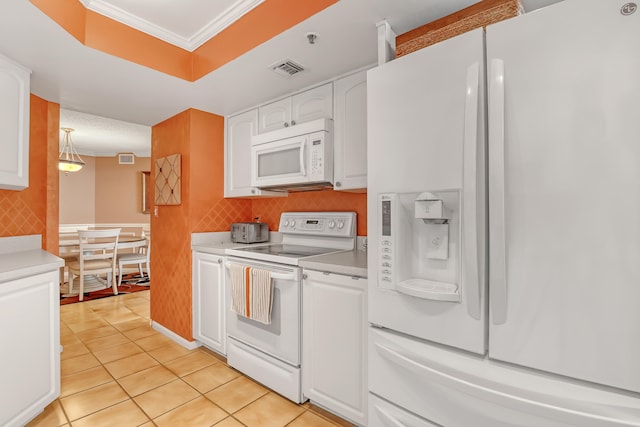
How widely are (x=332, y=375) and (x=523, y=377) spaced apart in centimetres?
108

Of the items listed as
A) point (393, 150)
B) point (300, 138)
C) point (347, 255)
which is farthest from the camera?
point (300, 138)

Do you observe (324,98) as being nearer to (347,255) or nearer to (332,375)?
(347,255)

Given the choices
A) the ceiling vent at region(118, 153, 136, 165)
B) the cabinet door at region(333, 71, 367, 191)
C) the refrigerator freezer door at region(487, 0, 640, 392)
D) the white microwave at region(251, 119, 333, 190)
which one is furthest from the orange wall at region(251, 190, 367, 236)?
the ceiling vent at region(118, 153, 136, 165)

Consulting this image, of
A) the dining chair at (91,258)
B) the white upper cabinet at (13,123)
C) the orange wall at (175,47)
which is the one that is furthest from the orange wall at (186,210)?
the dining chair at (91,258)

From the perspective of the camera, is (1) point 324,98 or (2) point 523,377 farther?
(1) point 324,98

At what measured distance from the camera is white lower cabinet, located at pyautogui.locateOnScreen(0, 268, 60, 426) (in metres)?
1.62

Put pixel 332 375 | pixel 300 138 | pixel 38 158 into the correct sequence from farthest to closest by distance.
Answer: pixel 38 158 → pixel 300 138 → pixel 332 375

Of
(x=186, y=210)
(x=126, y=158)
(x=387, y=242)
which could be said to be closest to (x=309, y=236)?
(x=186, y=210)

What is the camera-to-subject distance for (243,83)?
2.34m

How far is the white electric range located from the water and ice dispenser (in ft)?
2.68

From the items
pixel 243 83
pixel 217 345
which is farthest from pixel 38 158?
pixel 217 345

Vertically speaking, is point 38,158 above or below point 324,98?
below

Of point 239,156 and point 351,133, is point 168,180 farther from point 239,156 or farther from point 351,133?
point 351,133

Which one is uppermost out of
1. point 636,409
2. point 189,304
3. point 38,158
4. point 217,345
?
point 38,158
